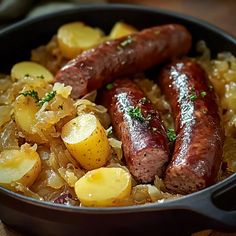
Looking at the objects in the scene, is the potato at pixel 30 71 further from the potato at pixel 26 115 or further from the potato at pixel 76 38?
the potato at pixel 26 115

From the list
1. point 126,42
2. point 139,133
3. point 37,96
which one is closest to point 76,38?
point 126,42

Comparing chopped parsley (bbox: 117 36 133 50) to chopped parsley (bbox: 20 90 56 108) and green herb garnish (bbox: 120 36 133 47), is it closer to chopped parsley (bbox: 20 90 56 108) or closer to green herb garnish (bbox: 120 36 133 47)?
green herb garnish (bbox: 120 36 133 47)

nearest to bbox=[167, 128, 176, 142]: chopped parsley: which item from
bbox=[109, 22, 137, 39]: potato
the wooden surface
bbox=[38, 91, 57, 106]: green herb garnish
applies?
bbox=[38, 91, 57, 106]: green herb garnish

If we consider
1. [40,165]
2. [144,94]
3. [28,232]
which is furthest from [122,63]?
[28,232]

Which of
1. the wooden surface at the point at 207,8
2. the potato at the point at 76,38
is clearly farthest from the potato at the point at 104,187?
the wooden surface at the point at 207,8

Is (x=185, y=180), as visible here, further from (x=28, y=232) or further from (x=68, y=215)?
(x=28, y=232)
